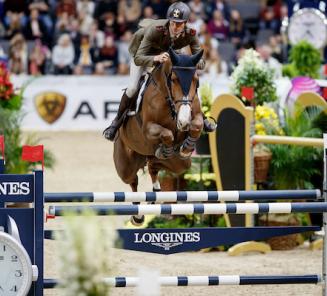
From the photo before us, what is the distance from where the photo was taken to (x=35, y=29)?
830 inches

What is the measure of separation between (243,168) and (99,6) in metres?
13.0

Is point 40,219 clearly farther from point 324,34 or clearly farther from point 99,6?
point 99,6

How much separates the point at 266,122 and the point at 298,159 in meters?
0.68

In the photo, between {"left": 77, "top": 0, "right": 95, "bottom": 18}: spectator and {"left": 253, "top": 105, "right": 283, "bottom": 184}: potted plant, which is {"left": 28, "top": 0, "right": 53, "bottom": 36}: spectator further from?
{"left": 253, "top": 105, "right": 283, "bottom": 184}: potted plant

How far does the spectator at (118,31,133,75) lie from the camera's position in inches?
795

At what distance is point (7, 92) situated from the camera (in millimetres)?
11484

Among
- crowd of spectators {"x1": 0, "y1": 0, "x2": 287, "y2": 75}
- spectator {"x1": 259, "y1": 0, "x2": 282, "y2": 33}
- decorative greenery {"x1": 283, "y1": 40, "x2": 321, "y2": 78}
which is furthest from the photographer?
spectator {"x1": 259, "y1": 0, "x2": 282, "y2": 33}

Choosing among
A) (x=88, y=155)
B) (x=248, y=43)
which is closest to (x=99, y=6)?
(x=248, y=43)

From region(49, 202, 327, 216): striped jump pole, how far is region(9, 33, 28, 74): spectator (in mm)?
14044

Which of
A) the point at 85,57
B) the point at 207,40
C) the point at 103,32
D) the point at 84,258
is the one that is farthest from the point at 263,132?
the point at 103,32

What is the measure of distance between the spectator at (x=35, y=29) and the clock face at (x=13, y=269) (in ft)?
51.4

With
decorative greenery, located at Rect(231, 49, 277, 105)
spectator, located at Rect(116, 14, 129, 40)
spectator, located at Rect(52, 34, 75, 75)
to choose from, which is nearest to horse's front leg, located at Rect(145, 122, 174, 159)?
decorative greenery, located at Rect(231, 49, 277, 105)

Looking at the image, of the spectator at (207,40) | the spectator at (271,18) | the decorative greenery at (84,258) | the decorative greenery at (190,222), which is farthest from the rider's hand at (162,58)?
the spectator at (271,18)

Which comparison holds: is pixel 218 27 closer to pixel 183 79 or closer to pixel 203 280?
pixel 183 79
